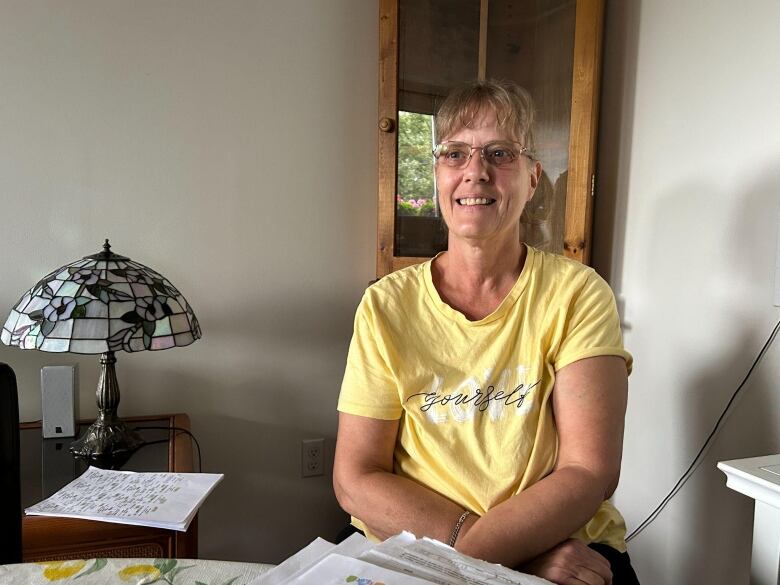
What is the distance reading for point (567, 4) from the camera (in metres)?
1.50

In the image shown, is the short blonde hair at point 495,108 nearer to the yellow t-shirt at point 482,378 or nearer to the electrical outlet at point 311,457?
the yellow t-shirt at point 482,378

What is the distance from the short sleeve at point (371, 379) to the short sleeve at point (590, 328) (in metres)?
0.31

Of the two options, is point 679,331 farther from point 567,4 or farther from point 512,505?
point 567,4

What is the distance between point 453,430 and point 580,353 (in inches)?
10.3

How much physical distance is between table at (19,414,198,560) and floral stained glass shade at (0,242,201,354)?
0.25 m

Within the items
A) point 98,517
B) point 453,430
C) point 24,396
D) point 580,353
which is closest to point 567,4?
point 580,353

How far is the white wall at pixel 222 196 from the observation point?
4.32 ft

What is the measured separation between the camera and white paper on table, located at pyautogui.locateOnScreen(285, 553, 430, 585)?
556mm

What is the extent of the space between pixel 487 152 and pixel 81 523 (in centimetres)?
95

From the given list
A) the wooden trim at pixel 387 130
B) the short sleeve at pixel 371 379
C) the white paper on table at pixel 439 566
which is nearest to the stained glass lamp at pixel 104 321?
the short sleeve at pixel 371 379

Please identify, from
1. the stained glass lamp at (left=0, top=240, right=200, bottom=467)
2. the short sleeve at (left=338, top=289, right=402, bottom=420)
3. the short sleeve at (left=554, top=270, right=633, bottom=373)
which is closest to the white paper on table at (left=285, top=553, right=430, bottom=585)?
the short sleeve at (left=338, top=289, right=402, bottom=420)

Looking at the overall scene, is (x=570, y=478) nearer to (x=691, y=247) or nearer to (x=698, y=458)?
(x=698, y=458)

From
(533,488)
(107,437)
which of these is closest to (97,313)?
(107,437)

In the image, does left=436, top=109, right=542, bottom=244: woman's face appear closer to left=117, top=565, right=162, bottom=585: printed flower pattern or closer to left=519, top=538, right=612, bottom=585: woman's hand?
left=519, top=538, right=612, bottom=585: woman's hand
